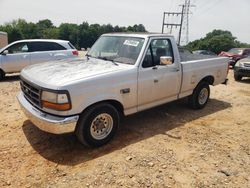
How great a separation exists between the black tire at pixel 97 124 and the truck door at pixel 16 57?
703 centimetres

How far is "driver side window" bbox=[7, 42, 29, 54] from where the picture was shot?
9.90 meters

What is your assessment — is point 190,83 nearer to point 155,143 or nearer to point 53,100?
point 155,143

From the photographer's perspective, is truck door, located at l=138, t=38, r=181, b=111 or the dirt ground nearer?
the dirt ground

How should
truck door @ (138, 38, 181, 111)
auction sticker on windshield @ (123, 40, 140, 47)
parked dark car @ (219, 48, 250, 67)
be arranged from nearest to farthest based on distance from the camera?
truck door @ (138, 38, 181, 111), auction sticker on windshield @ (123, 40, 140, 47), parked dark car @ (219, 48, 250, 67)

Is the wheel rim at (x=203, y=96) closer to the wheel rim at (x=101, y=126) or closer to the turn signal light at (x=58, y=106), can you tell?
the wheel rim at (x=101, y=126)

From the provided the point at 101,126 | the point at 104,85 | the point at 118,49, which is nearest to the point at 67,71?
the point at 104,85

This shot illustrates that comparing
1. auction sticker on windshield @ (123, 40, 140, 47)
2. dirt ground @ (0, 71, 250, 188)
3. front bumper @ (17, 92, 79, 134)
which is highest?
auction sticker on windshield @ (123, 40, 140, 47)

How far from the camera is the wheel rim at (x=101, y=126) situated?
411cm

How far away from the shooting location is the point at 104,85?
402 centimetres

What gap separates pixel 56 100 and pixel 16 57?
287 inches

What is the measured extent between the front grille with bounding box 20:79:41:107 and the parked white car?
6.02m

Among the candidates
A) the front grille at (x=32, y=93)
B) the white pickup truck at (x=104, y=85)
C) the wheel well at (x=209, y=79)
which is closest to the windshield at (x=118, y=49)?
the white pickup truck at (x=104, y=85)

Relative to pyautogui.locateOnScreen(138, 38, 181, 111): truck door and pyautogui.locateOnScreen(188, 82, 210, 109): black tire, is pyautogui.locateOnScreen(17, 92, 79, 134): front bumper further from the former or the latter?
pyautogui.locateOnScreen(188, 82, 210, 109): black tire

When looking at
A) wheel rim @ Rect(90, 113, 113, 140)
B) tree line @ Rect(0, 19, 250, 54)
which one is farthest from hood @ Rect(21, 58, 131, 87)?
tree line @ Rect(0, 19, 250, 54)
